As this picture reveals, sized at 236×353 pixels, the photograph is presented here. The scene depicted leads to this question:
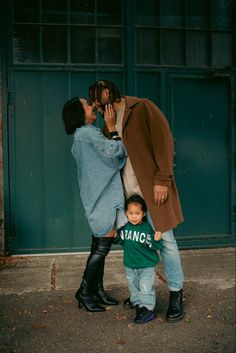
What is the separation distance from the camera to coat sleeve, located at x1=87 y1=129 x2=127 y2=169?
3.58 m

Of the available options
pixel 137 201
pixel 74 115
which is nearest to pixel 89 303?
pixel 137 201

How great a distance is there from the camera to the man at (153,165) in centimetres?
348

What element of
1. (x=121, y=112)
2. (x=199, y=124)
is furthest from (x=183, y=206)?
(x=121, y=112)

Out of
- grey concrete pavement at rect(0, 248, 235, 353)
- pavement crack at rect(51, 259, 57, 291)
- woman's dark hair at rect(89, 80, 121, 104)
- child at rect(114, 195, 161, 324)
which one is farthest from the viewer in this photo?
pavement crack at rect(51, 259, 57, 291)

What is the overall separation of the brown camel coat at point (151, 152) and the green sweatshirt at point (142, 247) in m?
0.11

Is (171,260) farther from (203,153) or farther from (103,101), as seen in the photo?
(203,153)

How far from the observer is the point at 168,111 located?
581 centimetres

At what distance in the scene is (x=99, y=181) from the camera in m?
3.69

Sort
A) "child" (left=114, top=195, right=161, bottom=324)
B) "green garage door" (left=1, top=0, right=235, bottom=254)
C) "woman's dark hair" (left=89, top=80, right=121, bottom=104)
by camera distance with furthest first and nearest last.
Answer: "green garage door" (left=1, top=0, right=235, bottom=254) < "woman's dark hair" (left=89, top=80, right=121, bottom=104) < "child" (left=114, top=195, right=161, bottom=324)

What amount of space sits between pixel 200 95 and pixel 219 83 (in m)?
0.30

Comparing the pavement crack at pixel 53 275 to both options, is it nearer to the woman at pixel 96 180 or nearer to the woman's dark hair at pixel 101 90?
the woman at pixel 96 180

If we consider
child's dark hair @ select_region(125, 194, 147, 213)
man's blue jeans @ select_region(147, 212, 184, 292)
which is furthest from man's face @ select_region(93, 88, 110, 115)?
man's blue jeans @ select_region(147, 212, 184, 292)

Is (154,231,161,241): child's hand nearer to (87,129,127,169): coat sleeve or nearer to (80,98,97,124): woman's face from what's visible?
(87,129,127,169): coat sleeve

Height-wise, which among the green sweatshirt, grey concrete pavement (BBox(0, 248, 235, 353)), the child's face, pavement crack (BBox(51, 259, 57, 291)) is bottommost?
grey concrete pavement (BBox(0, 248, 235, 353))
